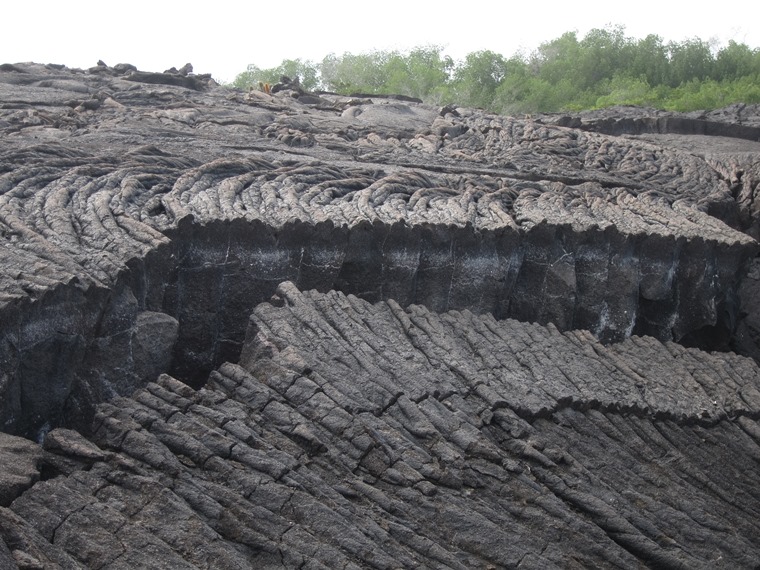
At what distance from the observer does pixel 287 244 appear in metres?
7.17

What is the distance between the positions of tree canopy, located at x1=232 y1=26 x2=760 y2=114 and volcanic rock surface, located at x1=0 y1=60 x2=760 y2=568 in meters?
13.4

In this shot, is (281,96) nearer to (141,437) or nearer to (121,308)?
(121,308)

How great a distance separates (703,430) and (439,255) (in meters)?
2.36

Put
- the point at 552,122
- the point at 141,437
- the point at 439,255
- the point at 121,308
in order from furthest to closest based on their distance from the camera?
the point at 552,122 < the point at 439,255 < the point at 121,308 < the point at 141,437

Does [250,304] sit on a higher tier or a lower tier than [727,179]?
lower

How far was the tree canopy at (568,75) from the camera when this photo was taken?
2395cm

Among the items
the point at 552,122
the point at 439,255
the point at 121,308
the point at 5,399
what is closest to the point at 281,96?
the point at 552,122

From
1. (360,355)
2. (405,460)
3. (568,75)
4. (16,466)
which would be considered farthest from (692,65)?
(16,466)

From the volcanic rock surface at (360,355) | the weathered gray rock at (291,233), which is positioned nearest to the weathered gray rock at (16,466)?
the volcanic rock surface at (360,355)

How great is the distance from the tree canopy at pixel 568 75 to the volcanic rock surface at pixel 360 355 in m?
13.4

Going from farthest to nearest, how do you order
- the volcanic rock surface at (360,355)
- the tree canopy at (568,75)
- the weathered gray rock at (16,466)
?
the tree canopy at (568,75) → the volcanic rock surface at (360,355) → the weathered gray rock at (16,466)

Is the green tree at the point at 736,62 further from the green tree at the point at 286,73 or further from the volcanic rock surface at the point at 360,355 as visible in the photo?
the volcanic rock surface at the point at 360,355

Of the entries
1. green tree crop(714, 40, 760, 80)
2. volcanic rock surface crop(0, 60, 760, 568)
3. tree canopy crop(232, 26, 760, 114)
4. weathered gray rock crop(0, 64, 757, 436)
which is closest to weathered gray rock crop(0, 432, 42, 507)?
volcanic rock surface crop(0, 60, 760, 568)

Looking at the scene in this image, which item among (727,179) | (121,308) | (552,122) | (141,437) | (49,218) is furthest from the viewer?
(552,122)
